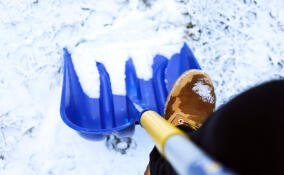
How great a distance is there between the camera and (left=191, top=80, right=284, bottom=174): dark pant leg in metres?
0.47

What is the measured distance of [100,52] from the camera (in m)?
1.22

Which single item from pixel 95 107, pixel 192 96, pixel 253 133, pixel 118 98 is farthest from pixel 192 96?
pixel 253 133

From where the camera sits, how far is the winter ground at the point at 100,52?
1130 millimetres

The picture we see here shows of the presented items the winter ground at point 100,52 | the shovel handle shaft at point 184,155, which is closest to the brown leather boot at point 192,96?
the winter ground at point 100,52

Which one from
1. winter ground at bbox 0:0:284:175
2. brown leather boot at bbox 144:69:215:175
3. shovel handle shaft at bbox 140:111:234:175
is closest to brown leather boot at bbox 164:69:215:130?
brown leather boot at bbox 144:69:215:175

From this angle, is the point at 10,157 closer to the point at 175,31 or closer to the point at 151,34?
the point at 151,34

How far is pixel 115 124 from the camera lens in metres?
1.18

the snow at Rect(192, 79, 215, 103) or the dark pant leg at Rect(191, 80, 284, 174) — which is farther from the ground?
the dark pant leg at Rect(191, 80, 284, 174)

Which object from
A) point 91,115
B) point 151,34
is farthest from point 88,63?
point 151,34

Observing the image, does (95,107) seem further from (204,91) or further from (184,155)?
(184,155)

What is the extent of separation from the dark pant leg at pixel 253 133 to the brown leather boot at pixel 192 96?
58cm

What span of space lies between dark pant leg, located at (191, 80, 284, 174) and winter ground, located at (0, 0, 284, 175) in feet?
2.37

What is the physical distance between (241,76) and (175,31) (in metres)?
0.48

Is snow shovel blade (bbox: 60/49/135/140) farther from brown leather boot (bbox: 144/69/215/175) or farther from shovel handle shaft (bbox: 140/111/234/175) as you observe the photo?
shovel handle shaft (bbox: 140/111/234/175)
